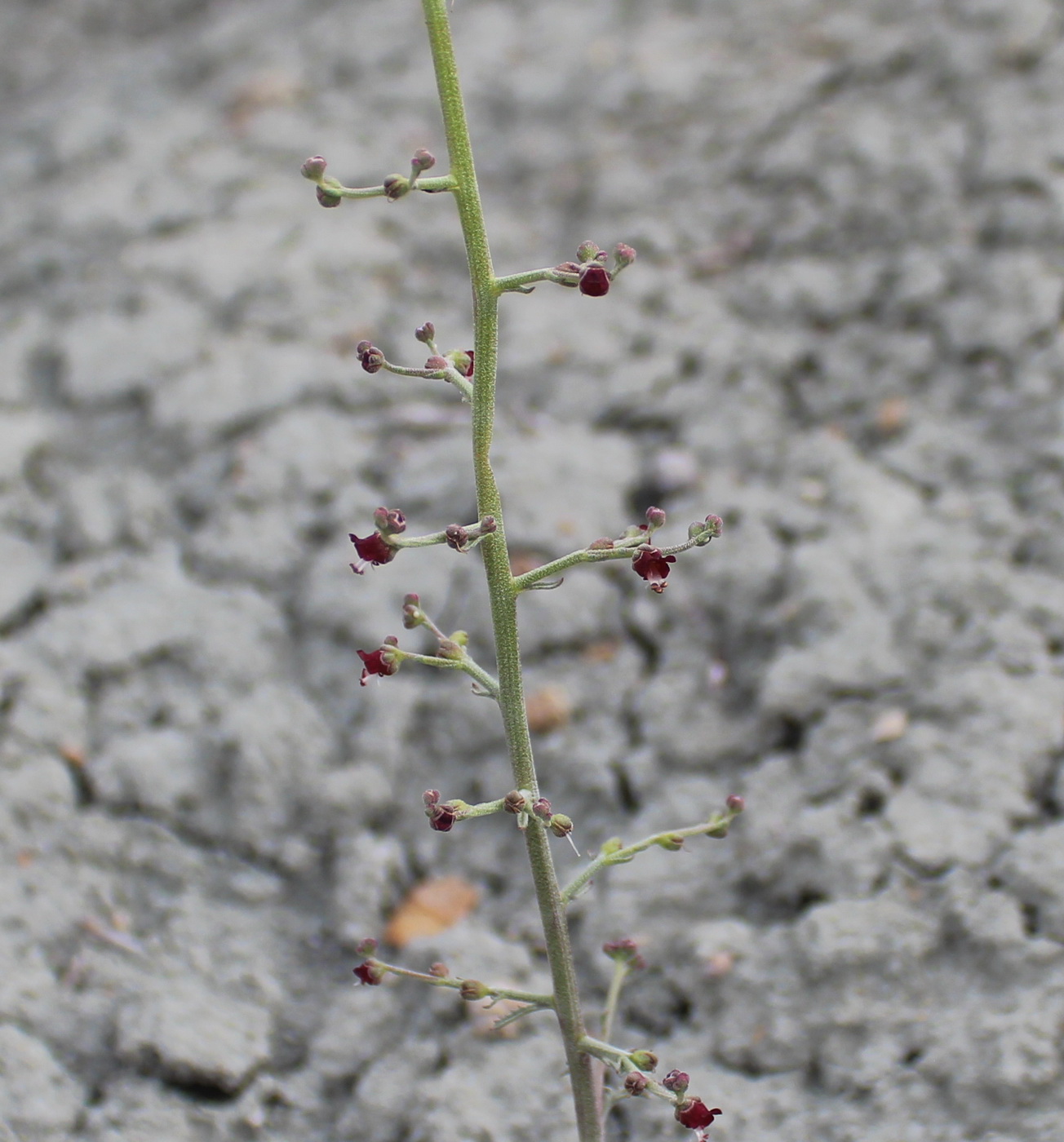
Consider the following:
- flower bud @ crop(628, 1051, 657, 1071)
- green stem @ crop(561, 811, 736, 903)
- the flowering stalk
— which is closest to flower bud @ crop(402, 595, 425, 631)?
the flowering stalk

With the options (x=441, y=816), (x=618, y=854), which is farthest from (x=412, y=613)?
(x=618, y=854)

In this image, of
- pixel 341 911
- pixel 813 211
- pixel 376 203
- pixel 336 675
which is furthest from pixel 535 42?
pixel 341 911

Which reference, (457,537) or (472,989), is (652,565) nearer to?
(457,537)

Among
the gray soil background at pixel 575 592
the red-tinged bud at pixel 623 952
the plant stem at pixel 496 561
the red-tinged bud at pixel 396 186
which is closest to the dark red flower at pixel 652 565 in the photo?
the plant stem at pixel 496 561

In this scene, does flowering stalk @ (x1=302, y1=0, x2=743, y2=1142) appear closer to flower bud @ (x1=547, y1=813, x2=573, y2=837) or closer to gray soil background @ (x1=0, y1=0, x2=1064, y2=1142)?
flower bud @ (x1=547, y1=813, x2=573, y2=837)

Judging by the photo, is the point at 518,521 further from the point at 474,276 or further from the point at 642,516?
the point at 474,276

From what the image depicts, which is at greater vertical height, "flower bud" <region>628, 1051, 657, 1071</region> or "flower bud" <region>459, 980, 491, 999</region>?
"flower bud" <region>459, 980, 491, 999</region>

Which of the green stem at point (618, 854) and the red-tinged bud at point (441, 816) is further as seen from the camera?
the green stem at point (618, 854)

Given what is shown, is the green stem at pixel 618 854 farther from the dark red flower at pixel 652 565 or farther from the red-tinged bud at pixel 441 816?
the dark red flower at pixel 652 565
